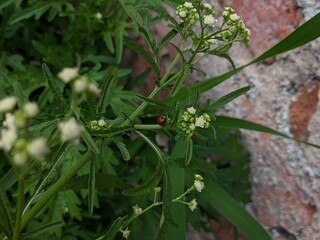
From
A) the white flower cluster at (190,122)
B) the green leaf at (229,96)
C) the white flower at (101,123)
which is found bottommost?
the white flower at (101,123)

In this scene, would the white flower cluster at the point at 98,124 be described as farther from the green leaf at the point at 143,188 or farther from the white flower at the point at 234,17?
the white flower at the point at 234,17

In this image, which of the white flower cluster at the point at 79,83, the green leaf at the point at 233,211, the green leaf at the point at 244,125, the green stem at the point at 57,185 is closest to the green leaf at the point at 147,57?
the green stem at the point at 57,185

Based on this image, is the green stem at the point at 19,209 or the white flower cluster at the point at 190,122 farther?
the white flower cluster at the point at 190,122

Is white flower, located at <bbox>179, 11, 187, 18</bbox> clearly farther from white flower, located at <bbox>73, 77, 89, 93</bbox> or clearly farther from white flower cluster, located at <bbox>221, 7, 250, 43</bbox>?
white flower, located at <bbox>73, 77, 89, 93</bbox>

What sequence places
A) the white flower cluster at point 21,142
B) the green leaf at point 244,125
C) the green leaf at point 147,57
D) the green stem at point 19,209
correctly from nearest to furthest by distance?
the white flower cluster at point 21,142 → the green stem at point 19,209 → the green leaf at point 147,57 → the green leaf at point 244,125

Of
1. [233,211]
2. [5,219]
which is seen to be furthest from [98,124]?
[233,211]

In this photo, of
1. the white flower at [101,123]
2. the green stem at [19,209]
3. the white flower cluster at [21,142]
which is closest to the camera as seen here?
the white flower cluster at [21,142]
